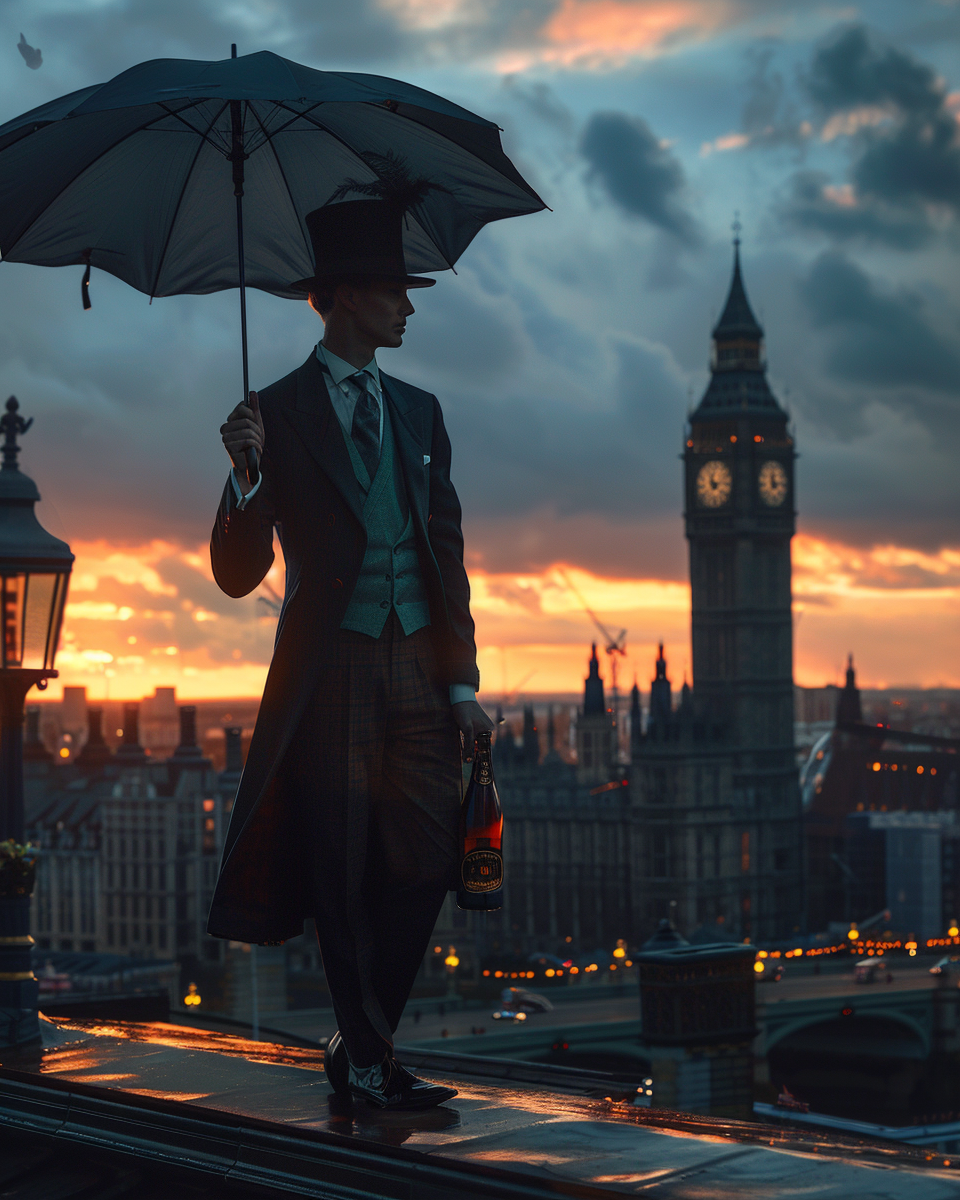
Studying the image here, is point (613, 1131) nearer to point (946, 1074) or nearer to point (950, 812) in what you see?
point (946, 1074)

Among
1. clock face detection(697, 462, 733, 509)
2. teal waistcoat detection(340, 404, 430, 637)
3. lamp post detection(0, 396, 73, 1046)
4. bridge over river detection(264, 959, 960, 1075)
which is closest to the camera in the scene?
teal waistcoat detection(340, 404, 430, 637)

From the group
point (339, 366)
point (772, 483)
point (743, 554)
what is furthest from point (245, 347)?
point (772, 483)

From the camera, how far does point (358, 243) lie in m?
6.23

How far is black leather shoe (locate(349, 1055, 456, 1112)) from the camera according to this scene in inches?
235

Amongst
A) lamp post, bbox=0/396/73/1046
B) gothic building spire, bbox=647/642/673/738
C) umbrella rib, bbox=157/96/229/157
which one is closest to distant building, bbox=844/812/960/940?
gothic building spire, bbox=647/642/673/738

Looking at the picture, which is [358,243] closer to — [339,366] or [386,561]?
[339,366]

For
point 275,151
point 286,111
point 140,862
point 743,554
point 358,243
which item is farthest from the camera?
point 743,554

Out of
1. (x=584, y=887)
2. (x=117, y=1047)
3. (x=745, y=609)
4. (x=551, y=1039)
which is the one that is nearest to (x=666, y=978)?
(x=551, y=1039)

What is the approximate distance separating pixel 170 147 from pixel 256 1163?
11.6 ft

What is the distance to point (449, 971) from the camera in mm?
89188

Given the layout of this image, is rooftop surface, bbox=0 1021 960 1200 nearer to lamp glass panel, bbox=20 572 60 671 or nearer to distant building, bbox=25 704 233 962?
lamp glass panel, bbox=20 572 60 671

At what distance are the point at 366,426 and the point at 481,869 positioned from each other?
1.52m

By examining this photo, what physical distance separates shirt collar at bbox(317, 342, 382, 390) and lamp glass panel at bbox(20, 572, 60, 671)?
3.42m

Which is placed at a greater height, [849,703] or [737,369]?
[737,369]
